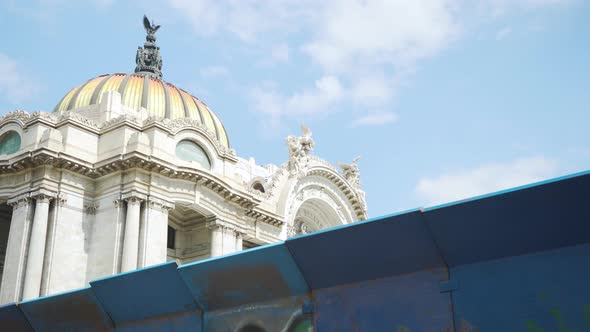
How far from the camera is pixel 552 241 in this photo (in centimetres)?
724

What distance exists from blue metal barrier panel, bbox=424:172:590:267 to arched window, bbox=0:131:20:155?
91.0 ft

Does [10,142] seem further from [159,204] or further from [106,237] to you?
[159,204]

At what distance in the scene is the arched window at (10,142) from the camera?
31172mm

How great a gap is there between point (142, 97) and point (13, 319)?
26.6 meters

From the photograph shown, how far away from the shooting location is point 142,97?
3744cm

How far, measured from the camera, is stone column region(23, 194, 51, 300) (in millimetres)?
26422

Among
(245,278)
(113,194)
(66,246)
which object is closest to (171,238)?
(113,194)

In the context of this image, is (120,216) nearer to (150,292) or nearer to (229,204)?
(229,204)

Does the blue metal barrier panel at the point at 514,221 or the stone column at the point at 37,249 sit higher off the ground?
the stone column at the point at 37,249

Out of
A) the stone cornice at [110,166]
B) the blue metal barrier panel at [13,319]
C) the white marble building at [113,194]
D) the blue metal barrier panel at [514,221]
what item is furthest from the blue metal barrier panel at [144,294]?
the stone cornice at [110,166]

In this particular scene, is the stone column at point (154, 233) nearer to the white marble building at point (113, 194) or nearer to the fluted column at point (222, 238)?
the white marble building at point (113, 194)

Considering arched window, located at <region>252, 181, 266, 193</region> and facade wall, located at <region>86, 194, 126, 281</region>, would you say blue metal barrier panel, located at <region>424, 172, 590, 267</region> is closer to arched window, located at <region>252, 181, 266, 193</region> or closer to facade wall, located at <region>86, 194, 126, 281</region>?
facade wall, located at <region>86, 194, 126, 281</region>

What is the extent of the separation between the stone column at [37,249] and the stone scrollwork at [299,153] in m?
15.5

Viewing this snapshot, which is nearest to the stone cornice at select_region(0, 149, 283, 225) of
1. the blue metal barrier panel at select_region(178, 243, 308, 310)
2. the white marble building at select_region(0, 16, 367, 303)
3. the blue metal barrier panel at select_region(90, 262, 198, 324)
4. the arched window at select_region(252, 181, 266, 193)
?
the white marble building at select_region(0, 16, 367, 303)
